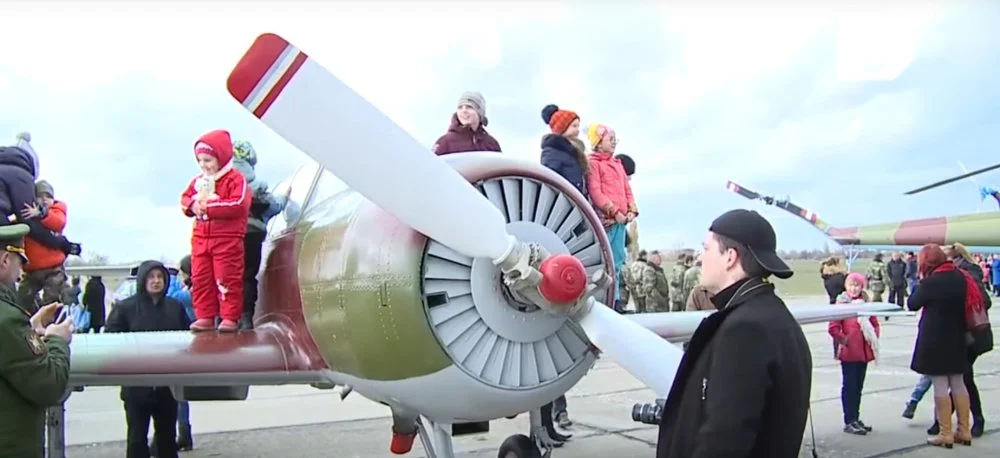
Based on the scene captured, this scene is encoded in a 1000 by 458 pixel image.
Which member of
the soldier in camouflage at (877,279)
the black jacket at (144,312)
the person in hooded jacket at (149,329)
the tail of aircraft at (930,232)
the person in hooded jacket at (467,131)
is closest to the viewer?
the person in hooded jacket at (467,131)

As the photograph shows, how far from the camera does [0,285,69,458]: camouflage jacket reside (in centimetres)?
274

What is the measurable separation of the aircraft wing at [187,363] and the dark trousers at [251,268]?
0.83m

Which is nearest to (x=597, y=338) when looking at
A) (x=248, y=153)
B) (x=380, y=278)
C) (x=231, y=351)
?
(x=380, y=278)

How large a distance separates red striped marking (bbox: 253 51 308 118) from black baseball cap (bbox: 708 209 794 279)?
1.57 metres

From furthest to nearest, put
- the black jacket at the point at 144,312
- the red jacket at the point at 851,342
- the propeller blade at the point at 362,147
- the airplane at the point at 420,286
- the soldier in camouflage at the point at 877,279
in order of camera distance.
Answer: the soldier in camouflage at the point at 877,279
the red jacket at the point at 851,342
the black jacket at the point at 144,312
the airplane at the point at 420,286
the propeller blade at the point at 362,147

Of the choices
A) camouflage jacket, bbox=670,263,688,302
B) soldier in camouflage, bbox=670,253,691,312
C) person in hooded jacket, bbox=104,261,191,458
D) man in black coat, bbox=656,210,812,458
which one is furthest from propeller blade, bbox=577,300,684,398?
camouflage jacket, bbox=670,263,688,302

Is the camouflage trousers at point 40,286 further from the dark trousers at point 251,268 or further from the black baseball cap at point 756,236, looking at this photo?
the black baseball cap at point 756,236

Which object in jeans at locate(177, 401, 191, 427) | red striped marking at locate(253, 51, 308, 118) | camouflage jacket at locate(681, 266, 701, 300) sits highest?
red striped marking at locate(253, 51, 308, 118)

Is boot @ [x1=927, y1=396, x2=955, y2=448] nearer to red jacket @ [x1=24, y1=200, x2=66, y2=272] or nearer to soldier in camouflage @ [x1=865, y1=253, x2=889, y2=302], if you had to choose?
red jacket @ [x1=24, y1=200, x2=66, y2=272]

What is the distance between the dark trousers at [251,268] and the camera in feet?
17.0

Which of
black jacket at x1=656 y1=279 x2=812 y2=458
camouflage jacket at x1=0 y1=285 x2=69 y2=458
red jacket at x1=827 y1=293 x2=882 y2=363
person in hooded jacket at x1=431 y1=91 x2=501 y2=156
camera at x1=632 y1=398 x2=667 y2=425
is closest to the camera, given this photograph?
black jacket at x1=656 y1=279 x2=812 y2=458

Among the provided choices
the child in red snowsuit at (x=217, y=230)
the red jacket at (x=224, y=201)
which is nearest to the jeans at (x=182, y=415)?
the child in red snowsuit at (x=217, y=230)

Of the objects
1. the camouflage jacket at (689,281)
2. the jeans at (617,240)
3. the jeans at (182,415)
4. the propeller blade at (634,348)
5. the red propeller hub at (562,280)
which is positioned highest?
the jeans at (617,240)

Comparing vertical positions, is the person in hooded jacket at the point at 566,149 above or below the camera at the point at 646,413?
above
